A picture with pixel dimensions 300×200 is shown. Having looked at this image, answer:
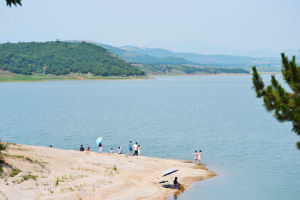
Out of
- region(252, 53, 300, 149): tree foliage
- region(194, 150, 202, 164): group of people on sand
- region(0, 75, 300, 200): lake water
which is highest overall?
region(252, 53, 300, 149): tree foliage

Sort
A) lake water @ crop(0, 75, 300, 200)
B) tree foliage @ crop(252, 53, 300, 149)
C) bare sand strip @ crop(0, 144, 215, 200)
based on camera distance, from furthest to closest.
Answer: lake water @ crop(0, 75, 300, 200) < bare sand strip @ crop(0, 144, 215, 200) < tree foliage @ crop(252, 53, 300, 149)

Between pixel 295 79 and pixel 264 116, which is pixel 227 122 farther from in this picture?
pixel 295 79

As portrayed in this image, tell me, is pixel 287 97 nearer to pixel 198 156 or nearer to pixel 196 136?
pixel 198 156

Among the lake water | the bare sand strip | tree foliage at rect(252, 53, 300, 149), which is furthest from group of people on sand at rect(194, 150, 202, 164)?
tree foliage at rect(252, 53, 300, 149)

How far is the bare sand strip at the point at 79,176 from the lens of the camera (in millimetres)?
27297

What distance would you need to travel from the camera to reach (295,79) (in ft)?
59.6

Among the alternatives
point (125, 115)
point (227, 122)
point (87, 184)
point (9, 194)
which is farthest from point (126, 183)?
point (125, 115)

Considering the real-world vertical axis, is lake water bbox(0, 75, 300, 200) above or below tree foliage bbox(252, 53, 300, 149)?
below

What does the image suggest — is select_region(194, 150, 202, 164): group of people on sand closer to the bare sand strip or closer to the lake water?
the lake water

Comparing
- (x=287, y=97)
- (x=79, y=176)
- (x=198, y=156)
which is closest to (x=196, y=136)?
(x=198, y=156)

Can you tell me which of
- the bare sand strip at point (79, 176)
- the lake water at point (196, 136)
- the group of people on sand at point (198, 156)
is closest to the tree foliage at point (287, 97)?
the bare sand strip at point (79, 176)

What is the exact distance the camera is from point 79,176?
31.6 meters

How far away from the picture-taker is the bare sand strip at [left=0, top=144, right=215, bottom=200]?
89.6ft

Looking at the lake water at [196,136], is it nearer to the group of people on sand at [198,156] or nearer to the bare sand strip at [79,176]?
the group of people on sand at [198,156]
